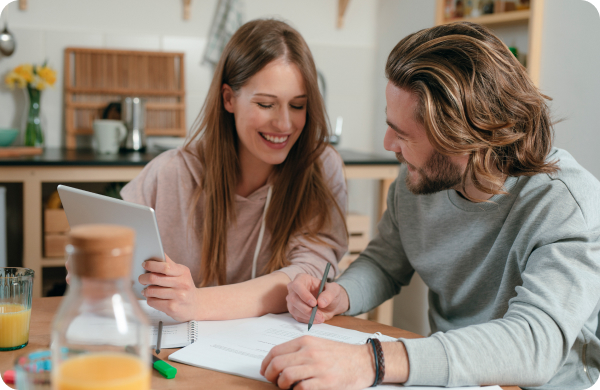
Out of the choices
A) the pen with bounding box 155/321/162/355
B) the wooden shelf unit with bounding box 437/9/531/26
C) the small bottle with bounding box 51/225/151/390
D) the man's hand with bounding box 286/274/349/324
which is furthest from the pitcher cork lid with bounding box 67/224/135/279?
the wooden shelf unit with bounding box 437/9/531/26

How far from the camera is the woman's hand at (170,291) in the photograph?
3.12 ft

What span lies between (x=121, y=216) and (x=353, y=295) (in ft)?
1.71

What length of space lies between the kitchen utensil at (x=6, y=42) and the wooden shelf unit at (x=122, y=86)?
0.23m

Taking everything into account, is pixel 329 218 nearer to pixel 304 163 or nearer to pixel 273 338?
pixel 304 163

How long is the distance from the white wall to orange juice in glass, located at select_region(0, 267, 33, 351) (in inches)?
62.2

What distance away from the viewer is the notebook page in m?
0.80

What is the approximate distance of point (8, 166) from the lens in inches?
81.0

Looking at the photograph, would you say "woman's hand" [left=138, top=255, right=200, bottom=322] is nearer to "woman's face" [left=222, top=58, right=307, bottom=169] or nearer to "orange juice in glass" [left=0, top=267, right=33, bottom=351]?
"orange juice in glass" [left=0, top=267, right=33, bottom=351]

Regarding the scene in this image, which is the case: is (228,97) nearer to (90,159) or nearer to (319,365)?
(319,365)

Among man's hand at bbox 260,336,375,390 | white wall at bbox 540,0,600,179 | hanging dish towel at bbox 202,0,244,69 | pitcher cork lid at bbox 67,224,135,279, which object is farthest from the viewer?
Answer: hanging dish towel at bbox 202,0,244,69

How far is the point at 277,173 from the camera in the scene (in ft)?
4.80

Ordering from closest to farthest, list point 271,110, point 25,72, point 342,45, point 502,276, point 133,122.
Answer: point 502,276
point 271,110
point 25,72
point 133,122
point 342,45

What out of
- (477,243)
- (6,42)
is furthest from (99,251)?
(6,42)

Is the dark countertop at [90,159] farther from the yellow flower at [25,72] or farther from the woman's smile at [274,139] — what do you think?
the woman's smile at [274,139]
